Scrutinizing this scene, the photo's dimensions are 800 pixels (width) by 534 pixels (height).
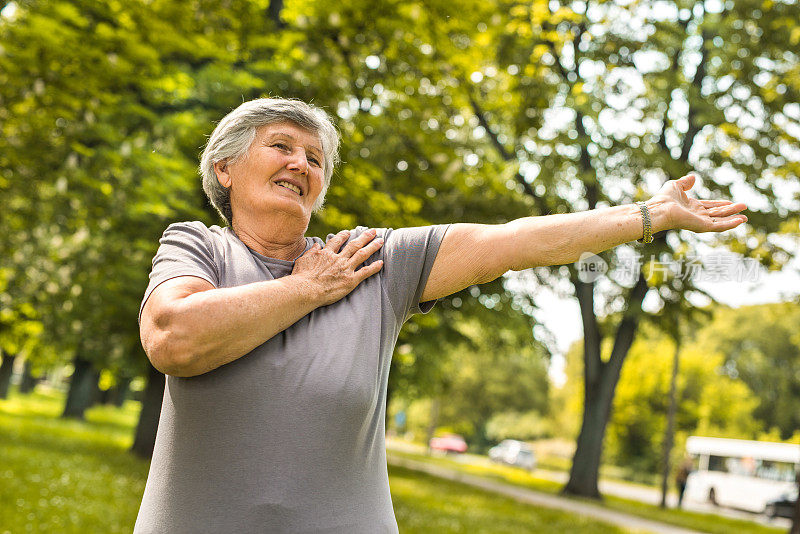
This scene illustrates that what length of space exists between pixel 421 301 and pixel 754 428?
57.9 m

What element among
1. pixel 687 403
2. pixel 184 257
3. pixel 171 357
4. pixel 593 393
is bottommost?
pixel 171 357

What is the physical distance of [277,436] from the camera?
179cm

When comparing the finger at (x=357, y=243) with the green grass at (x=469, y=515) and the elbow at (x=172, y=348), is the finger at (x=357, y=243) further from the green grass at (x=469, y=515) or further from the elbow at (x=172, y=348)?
the green grass at (x=469, y=515)

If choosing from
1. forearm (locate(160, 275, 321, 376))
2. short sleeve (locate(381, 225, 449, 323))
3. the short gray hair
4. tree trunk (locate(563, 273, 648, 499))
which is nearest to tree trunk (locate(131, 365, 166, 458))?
tree trunk (locate(563, 273, 648, 499))

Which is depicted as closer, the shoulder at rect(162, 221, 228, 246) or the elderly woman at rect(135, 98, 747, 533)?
the elderly woman at rect(135, 98, 747, 533)

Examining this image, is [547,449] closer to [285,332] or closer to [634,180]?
[634,180]

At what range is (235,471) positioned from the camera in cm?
180

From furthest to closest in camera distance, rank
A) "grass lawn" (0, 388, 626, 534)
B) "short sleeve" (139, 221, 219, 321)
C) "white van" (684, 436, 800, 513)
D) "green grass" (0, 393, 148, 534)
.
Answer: "white van" (684, 436, 800, 513)
"grass lawn" (0, 388, 626, 534)
"green grass" (0, 393, 148, 534)
"short sleeve" (139, 221, 219, 321)

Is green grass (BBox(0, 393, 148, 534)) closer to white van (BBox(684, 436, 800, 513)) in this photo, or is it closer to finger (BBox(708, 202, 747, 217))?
finger (BBox(708, 202, 747, 217))

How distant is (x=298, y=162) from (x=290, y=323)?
52cm

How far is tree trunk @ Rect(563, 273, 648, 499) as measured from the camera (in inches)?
781

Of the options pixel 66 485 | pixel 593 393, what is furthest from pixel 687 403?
pixel 66 485

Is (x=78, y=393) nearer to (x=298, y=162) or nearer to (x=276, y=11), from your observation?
(x=276, y=11)

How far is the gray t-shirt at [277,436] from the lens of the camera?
1.79 metres
